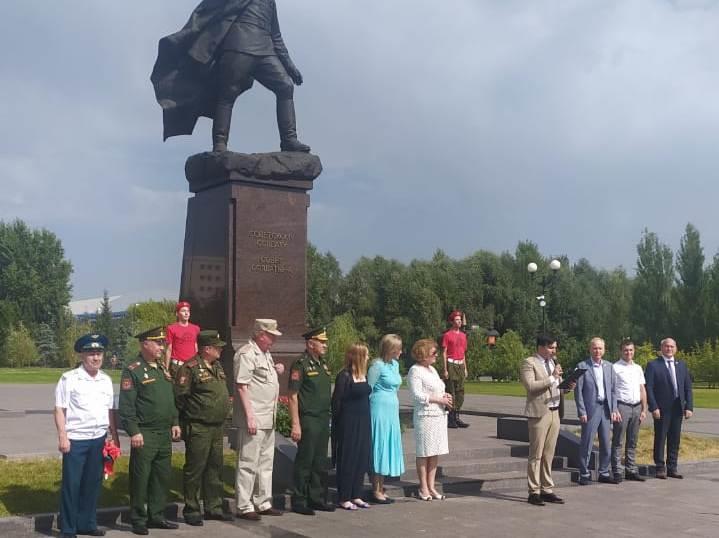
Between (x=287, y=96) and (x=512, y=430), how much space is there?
546 cm

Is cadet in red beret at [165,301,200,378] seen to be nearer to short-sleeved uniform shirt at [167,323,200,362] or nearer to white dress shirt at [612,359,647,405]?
short-sleeved uniform shirt at [167,323,200,362]

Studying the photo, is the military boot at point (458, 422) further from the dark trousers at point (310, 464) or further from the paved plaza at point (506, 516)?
the dark trousers at point (310, 464)

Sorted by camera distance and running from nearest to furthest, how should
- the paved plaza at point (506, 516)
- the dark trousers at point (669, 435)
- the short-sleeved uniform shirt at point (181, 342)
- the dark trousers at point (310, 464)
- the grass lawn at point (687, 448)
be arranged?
1. the paved plaza at point (506, 516)
2. the dark trousers at point (310, 464)
3. the short-sleeved uniform shirt at point (181, 342)
4. the dark trousers at point (669, 435)
5. the grass lawn at point (687, 448)

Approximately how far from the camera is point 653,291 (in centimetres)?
5678

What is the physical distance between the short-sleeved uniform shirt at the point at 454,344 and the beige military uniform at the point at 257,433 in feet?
17.4

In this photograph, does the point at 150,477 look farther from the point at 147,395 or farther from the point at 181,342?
the point at 181,342

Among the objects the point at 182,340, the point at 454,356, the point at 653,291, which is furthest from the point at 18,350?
the point at 182,340

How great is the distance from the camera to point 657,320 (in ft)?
185

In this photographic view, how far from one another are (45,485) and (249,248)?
4.31 metres

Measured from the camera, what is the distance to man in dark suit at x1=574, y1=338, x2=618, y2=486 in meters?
9.66

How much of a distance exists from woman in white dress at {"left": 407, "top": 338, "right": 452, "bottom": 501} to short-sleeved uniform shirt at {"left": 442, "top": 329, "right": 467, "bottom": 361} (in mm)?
4151

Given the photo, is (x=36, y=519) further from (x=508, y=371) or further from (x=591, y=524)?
(x=508, y=371)

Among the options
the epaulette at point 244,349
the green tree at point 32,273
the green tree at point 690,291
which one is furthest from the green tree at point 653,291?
the epaulette at point 244,349

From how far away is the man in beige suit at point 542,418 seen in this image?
8352mm
